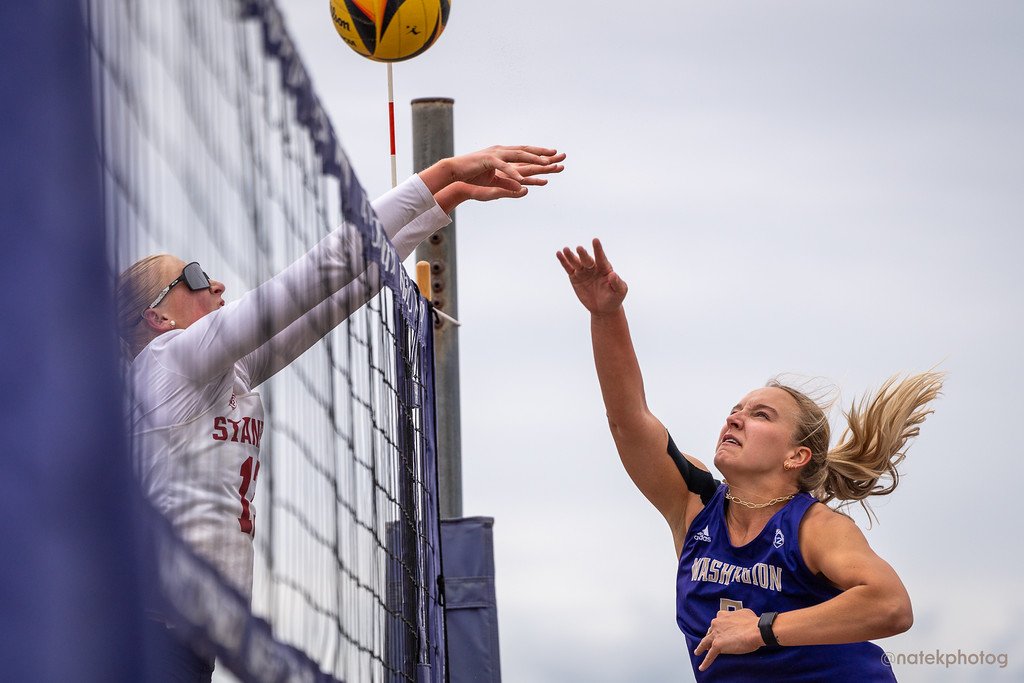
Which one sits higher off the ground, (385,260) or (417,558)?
(385,260)

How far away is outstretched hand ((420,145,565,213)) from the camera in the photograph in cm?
400

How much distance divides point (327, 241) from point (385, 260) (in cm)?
62

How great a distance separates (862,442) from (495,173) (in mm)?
1353

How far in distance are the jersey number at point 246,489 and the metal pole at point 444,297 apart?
14.6 ft

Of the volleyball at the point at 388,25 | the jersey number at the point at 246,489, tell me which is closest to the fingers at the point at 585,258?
the jersey number at the point at 246,489

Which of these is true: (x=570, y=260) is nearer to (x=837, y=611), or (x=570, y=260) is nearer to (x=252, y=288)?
(x=837, y=611)

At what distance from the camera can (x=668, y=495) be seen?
4211mm

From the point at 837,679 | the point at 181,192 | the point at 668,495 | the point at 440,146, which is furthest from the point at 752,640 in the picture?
the point at 440,146

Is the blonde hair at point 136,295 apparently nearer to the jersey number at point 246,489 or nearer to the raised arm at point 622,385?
the jersey number at point 246,489

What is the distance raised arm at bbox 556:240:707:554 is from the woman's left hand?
52cm

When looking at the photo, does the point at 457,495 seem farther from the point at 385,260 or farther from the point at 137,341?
the point at 137,341

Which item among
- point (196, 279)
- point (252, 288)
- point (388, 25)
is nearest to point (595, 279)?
point (196, 279)

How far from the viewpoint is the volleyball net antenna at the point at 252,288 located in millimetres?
1631

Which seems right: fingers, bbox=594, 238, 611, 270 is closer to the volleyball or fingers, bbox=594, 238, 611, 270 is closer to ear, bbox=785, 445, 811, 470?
ear, bbox=785, 445, 811, 470
